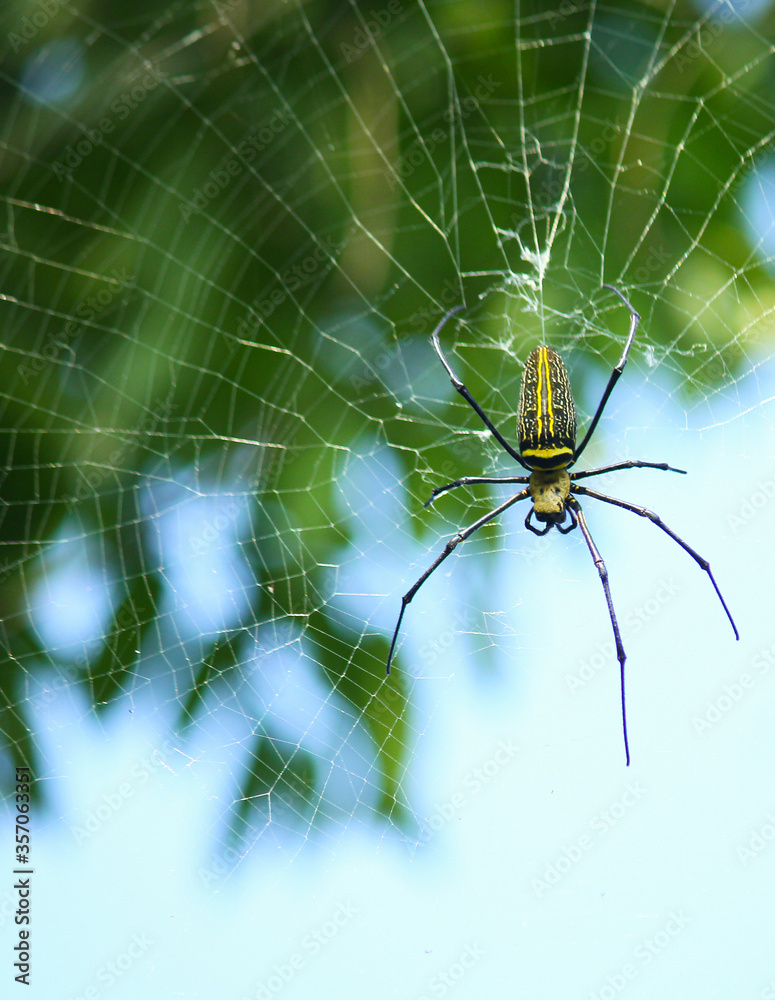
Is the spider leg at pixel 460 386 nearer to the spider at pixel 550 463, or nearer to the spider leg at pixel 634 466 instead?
the spider at pixel 550 463

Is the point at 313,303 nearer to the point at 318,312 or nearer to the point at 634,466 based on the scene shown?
the point at 318,312

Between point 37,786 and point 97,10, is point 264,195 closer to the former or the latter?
point 97,10

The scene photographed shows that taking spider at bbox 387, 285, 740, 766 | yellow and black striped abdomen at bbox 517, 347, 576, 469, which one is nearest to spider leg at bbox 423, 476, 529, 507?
spider at bbox 387, 285, 740, 766

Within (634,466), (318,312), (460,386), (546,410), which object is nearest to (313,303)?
(318,312)

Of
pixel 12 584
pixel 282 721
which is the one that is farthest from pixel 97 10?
pixel 282 721

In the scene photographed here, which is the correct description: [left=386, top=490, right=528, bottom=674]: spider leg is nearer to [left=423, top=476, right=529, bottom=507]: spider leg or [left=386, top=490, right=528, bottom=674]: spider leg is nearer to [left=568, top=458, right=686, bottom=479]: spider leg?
[left=423, top=476, right=529, bottom=507]: spider leg
